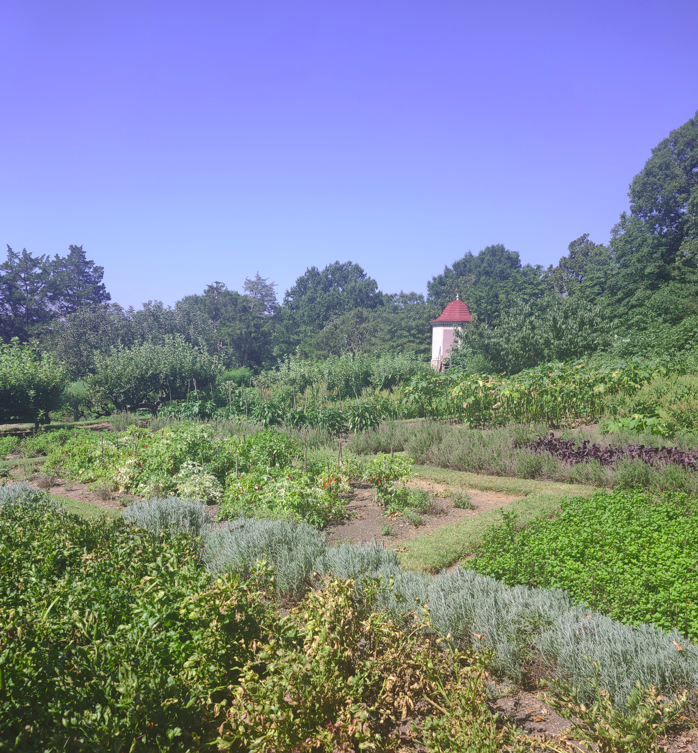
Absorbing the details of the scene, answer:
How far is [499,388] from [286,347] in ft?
116

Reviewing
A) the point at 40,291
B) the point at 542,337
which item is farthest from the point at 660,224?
the point at 40,291

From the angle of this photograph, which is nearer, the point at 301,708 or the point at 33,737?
the point at 33,737

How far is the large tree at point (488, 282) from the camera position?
1729 inches

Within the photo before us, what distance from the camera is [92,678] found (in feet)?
7.13

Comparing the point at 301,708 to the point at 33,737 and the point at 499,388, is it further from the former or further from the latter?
the point at 499,388

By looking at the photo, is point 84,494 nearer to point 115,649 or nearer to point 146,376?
point 115,649

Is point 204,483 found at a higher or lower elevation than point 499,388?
lower

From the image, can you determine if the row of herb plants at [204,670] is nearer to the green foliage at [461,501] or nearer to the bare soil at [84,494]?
the green foliage at [461,501]

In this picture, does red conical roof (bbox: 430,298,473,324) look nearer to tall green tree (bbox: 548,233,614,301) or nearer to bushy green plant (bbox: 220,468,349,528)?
tall green tree (bbox: 548,233,614,301)

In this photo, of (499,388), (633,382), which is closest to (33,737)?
(499,388)

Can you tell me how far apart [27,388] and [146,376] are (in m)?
3.48

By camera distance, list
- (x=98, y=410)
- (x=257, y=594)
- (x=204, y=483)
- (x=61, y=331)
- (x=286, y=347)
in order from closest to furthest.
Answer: (x=257, y=594) → (x=204, y=483) → (x=98, y=410) → (x=61, y=331) → (x=286, y=347)

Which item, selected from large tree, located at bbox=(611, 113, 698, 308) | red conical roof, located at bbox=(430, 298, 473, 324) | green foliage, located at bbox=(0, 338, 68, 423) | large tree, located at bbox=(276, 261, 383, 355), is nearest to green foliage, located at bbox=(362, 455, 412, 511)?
green foliage, located at bbox=(0, 338, 68, 423)

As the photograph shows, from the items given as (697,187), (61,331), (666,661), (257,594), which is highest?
(697,187)
